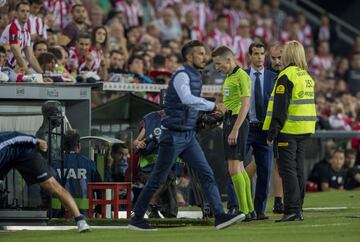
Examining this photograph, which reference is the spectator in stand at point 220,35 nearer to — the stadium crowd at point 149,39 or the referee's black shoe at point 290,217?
the stadium crowd at point 149,39

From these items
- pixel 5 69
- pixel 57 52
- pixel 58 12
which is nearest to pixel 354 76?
pixel 58 12

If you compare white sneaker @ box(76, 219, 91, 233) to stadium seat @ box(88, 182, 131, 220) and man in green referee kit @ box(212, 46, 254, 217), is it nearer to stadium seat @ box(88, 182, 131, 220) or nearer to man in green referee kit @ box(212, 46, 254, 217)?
stadium seat @ box(88, 182, 131, 220)

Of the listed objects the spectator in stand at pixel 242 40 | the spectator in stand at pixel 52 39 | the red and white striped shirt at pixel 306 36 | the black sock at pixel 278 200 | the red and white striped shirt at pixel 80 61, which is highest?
the red and white striped shirt at pixel 306 36

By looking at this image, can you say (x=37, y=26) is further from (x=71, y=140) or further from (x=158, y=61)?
(x=71, y=140)

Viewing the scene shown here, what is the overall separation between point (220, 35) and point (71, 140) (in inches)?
431

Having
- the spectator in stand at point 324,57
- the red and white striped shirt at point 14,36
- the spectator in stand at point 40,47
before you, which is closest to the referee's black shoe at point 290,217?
the red and white striped shirt at point 14,36

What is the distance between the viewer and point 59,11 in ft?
72.3

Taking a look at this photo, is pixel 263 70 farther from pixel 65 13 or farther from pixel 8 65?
pixel 65 13

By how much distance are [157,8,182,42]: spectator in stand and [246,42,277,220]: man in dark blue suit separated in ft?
32.3

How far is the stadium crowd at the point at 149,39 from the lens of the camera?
60.9ft

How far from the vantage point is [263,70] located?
16.0 m

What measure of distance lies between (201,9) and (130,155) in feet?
37.9

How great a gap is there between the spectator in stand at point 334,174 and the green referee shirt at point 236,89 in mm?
7560

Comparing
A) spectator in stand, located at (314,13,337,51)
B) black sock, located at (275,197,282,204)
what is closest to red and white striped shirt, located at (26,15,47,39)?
black sock, located at (275,197,282,204)
